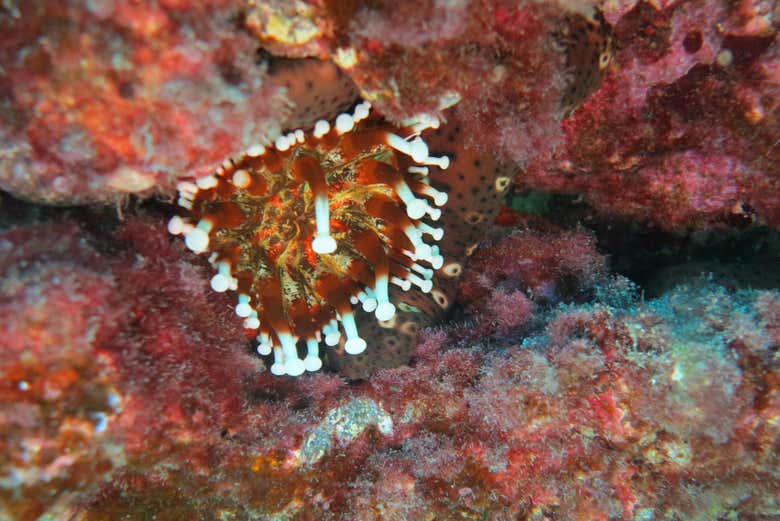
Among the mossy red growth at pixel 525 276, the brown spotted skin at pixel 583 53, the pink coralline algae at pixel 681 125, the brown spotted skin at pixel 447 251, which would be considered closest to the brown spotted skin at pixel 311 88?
the brown spotted skin at pixel 447 251

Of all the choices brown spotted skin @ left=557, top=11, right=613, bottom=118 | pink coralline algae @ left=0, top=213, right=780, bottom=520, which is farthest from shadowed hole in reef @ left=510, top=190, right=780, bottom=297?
brown spotted skin @ left=557, top=11, right=613, bottom=118

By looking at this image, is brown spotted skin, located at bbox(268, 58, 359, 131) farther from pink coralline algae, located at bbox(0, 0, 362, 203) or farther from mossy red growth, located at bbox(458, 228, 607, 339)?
mossy red growth, located at bbox(458, 228, 607, 339)

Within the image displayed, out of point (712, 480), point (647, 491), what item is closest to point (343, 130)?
point (647, 491)

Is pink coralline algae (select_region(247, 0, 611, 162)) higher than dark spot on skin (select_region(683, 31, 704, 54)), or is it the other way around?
dark spot on skin (select_region(683, 31, 704, 54))

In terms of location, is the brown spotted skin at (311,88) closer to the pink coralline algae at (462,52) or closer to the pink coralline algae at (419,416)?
the pink coralline algae at (462,52)

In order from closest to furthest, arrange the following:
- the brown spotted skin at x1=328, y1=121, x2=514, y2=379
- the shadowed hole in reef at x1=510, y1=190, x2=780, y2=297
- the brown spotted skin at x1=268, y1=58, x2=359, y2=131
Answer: the brown spotted skin at x1=268, y1=58, x2=359, y2=131, the brown spotted skin at x1=328, y1=121, x2=514, y2=379, the shadowed hole in reef at x1=510, y1=190, x2=780, y2=297

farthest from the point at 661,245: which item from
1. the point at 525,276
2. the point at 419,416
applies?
the point at 419,416
